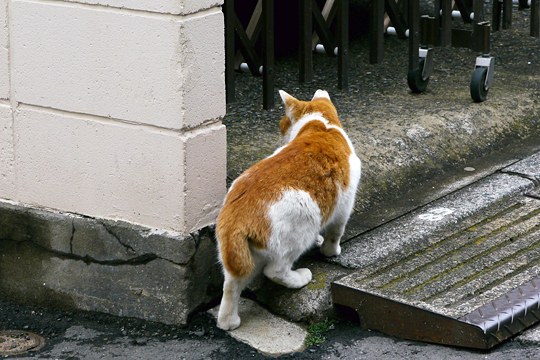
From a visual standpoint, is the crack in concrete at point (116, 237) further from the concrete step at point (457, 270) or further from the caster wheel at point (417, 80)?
the caster wheel at point (417, 80)

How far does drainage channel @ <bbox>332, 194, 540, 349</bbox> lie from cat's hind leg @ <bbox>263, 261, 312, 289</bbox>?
13 centimetres

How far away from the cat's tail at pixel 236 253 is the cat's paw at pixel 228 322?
0.25m

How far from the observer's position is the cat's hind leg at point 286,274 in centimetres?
439

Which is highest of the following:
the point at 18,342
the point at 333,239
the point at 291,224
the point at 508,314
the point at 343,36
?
the point at 343,36

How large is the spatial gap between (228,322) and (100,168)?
0.79m

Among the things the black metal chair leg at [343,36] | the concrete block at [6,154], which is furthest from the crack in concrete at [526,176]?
the concrete block at [6,154]

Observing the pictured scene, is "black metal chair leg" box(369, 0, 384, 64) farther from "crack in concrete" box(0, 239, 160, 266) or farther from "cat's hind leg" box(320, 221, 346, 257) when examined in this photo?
"crack in concrete" box(0, 239, 160, 266)

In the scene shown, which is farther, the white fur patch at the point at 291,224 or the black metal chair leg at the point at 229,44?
the black metal chair leg at the point at 229,44

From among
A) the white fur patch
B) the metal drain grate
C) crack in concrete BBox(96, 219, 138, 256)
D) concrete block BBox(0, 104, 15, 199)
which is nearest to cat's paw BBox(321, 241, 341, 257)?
the white fur patch

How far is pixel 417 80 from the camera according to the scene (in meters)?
6.31

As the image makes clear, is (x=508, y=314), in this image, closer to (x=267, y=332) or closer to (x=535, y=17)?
(x=267, y=332)

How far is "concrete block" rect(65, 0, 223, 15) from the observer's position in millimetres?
4168

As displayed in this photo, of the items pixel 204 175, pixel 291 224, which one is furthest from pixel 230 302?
pixel 204 175

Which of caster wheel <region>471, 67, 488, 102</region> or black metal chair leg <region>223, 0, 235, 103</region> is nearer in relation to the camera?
black metal chair leg <region>223, 0, 235, 103</region>
